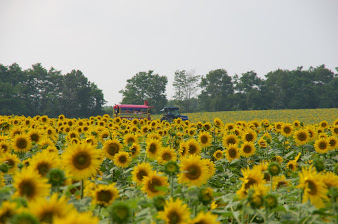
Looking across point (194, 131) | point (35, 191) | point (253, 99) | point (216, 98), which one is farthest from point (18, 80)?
point (35, 191)

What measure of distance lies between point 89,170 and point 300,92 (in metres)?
102

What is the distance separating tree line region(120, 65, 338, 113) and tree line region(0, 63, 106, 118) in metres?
16.3

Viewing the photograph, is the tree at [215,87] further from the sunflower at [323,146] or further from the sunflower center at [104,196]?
the sunflower center at [104,196]

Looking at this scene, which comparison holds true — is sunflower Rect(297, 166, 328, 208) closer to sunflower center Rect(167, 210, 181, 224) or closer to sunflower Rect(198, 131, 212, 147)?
sunflower center Rect(167, 210, 181, 224)

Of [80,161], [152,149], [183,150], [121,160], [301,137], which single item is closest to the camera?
[80,161]

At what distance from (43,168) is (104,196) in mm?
540

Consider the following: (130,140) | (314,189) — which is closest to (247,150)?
(130,140)

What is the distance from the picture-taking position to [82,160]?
2584 millimetres

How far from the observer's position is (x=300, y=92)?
309 feet

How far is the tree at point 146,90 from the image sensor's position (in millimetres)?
90069

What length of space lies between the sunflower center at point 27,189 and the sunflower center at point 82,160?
630mm

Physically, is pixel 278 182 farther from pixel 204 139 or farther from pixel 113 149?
pixel 204 139

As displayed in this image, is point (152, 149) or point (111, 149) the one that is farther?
point (152, 149)

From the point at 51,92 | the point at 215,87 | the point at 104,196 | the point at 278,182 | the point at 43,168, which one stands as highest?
the point at 215,87
